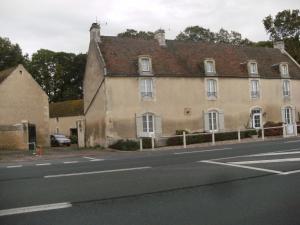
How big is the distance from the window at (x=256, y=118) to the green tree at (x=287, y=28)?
55.3 ft

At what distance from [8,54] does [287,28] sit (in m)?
33.1

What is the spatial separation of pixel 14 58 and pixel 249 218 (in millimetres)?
49017

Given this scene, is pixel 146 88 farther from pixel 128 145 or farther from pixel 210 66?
pixel 210 66

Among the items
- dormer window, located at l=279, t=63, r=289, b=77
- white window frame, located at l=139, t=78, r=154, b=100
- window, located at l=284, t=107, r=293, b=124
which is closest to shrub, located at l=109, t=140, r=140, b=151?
white window frame, located at l=139, t=78, r=154, b=100

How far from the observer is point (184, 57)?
3497cm

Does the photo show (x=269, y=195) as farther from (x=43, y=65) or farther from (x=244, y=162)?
(x=43, y=65)

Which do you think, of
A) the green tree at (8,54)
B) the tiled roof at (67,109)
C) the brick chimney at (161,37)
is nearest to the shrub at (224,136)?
the brick chimney at (161,37)

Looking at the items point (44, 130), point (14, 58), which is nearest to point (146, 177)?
point (44, 130)

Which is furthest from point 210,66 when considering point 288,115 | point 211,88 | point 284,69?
point 288,115

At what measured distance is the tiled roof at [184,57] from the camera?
1251 inches

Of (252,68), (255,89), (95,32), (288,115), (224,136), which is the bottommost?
(224,136)

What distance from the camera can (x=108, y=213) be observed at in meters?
6.88

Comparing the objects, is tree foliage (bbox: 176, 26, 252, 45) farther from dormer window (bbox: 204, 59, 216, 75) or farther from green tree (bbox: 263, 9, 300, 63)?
dormer window (bbox: 204, 59, 216, 75)

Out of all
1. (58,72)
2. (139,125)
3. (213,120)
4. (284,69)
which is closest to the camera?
(139,125)
